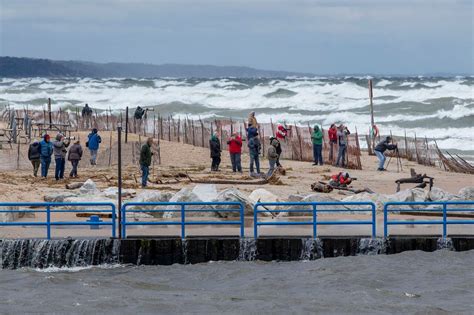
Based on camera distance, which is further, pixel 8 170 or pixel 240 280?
pixel 8 170

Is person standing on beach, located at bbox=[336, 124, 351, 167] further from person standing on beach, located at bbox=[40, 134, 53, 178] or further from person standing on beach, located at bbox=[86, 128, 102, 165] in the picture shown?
person standing on beach, located at bbox=[40, 134, 53, 178]

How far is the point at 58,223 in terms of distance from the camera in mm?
22375

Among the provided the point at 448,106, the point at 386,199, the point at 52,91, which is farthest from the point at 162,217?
the point at 52,91

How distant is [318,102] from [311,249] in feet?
233

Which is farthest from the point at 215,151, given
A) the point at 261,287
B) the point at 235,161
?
the point at 261,287

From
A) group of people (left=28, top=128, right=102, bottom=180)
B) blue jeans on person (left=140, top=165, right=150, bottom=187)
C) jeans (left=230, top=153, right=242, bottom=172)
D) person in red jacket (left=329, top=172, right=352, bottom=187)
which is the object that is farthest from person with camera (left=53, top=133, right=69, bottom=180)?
person in red jacket (left=329, top=172, right=352, bottom=187)

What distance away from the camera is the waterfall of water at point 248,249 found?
22406 mm

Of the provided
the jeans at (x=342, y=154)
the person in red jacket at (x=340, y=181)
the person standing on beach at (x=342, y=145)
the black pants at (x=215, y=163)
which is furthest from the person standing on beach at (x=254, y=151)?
the jeans at (x=342, y=154)

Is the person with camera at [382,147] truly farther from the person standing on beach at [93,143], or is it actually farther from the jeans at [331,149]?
the person standing on beach at [93,143]

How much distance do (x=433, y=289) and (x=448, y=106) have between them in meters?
57.6

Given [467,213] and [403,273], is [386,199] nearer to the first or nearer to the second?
[467,213]

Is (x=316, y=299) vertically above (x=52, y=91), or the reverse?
(x=52, y=91)

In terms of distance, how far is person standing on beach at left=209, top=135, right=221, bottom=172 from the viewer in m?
34.2

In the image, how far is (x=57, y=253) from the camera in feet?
72.7
